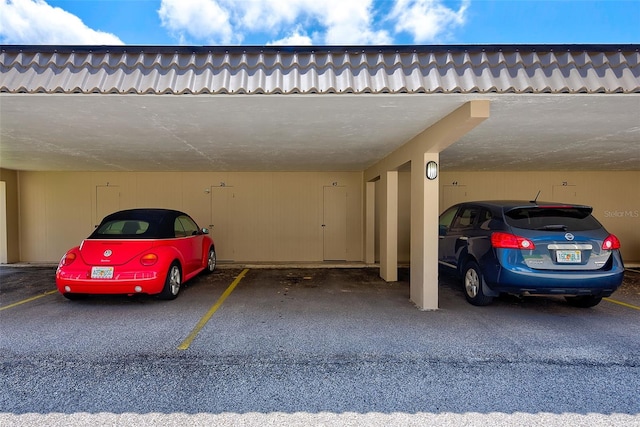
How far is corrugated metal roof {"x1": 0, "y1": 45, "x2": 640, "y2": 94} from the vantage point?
2.92 m

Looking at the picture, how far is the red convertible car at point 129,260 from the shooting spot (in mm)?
4578

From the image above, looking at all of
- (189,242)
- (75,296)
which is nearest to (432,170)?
(189,242)

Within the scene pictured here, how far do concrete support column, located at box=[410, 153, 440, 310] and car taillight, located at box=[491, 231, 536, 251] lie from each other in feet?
2.48

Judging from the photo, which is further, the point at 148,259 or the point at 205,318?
the point at 148,259

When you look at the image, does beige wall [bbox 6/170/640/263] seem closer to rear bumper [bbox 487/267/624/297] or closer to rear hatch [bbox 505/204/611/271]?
rear hatch [bbox 505/204/611/271]

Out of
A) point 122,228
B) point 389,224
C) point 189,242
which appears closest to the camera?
point 122,228

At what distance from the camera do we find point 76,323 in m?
4.04

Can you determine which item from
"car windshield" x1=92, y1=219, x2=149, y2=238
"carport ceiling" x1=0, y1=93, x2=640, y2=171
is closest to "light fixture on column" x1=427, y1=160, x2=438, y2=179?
"carport ceiling" x1=0, y1=93, x2=640, y2=171

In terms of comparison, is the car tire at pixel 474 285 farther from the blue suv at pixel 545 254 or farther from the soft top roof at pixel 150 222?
the soft top roof at pixel 150 222

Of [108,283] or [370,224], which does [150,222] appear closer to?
[108,283]

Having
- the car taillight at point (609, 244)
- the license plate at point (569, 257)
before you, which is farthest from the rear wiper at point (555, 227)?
the car taillight at point (609, 244)

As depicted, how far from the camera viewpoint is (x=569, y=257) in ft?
13.3

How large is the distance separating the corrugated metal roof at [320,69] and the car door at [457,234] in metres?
2.60

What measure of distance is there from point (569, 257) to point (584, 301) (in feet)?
4.05
